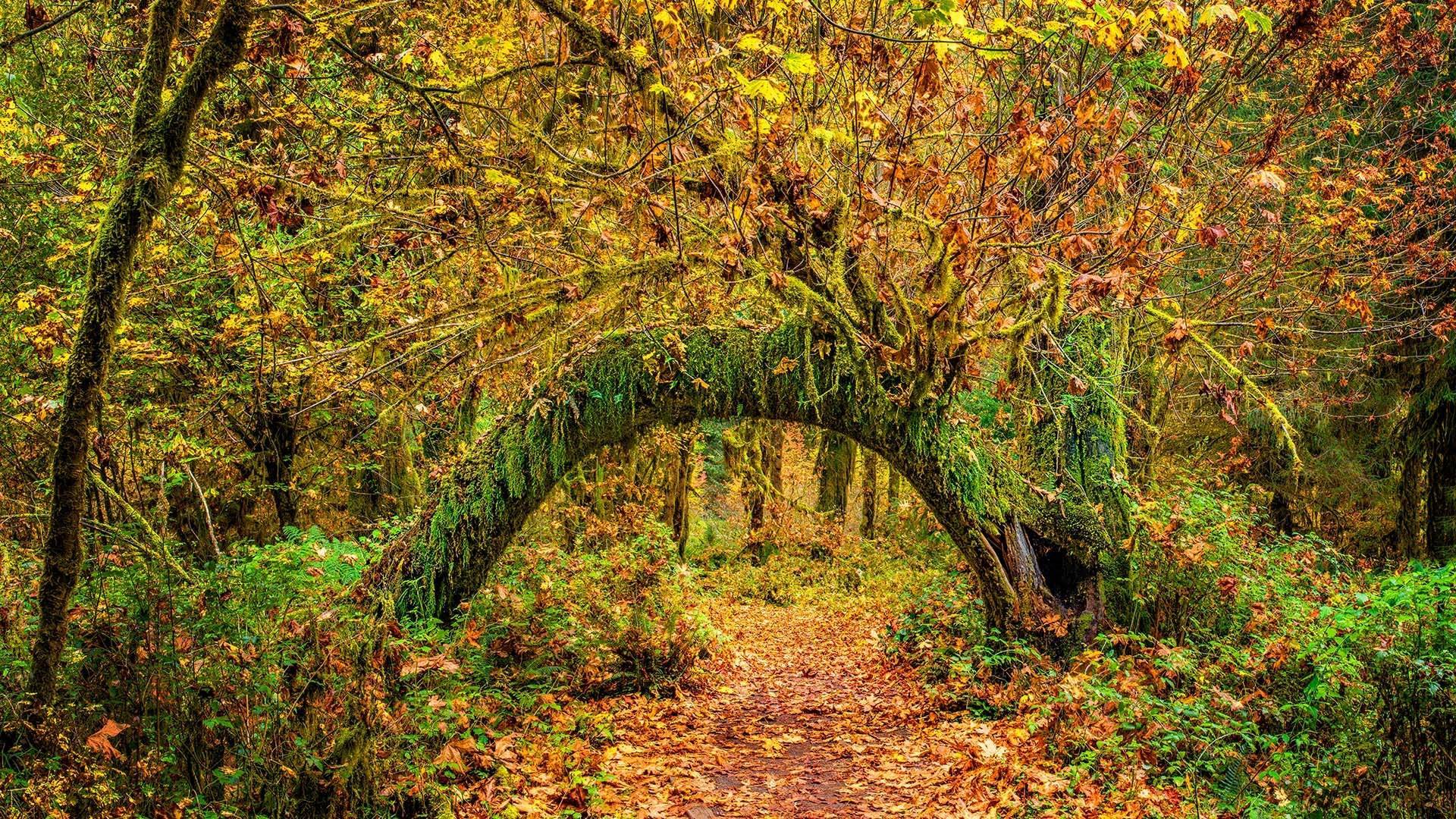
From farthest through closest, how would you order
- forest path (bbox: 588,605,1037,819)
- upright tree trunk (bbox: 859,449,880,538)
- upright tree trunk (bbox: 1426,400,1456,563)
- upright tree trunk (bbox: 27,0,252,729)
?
upright tree trunk (bbox: 859,449,880,538), upright tree trunk (bbox: 1426,400,1456,563), forest path (bbox: 588,605,1037,819), upright tree trunk (bbox: 27,0,252,729)

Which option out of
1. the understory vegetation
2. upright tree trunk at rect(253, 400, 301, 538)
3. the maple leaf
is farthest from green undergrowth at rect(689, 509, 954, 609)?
the maple leaf

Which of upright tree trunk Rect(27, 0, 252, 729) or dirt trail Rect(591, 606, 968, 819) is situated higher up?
upright tree trunk Rect(27, 0, 252, 729)

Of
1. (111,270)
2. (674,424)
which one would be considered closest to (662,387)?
(674,424)

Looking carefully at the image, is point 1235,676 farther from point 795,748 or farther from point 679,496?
point 679,496

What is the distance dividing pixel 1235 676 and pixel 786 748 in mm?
3446

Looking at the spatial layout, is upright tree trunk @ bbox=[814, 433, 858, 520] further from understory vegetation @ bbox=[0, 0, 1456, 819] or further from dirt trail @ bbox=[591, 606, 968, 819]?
dirt trail @ bbox=[591, 606, 968, 819]

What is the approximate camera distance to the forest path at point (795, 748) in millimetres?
5930

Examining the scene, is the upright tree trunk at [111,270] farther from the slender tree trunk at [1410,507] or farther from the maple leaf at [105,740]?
the slender tree trunk at [1410,507]

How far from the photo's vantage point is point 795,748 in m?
7.32

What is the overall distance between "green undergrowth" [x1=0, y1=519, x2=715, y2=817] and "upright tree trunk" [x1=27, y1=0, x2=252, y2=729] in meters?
0.36

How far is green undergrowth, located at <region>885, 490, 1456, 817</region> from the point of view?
167 inches

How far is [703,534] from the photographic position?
21.3 m

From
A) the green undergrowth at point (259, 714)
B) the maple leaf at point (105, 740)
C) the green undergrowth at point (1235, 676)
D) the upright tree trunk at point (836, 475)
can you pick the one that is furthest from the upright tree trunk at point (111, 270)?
the upright tree trunk at point (836, 475)

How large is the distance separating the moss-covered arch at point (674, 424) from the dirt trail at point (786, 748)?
1.74 m
